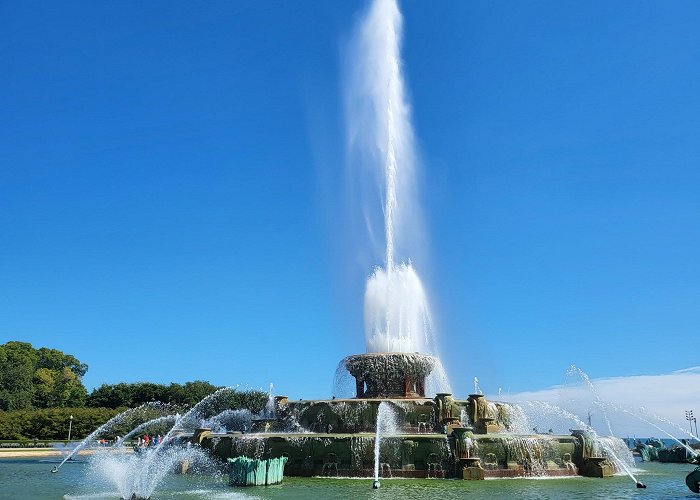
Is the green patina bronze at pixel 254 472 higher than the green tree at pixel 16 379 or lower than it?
lower

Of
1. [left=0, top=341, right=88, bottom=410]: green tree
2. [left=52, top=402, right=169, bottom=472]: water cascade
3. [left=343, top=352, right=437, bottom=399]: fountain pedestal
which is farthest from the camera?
[left=0, top=341, right=88, bottom=410]: green tree

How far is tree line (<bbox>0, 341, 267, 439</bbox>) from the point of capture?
73062 mm

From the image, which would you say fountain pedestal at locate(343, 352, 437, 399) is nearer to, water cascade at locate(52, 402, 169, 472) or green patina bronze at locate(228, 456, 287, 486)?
green patina bronze at locate(228, 456, 287, 486)

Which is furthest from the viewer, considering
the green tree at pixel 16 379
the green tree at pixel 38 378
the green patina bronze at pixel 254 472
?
the green tree at pixel 38 378

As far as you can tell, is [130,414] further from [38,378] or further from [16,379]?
[38,378]

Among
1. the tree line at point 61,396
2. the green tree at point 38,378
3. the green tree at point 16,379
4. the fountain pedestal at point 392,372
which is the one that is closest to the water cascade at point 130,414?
the tree line at point 61,396

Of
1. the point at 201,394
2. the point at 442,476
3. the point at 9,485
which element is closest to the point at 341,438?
the point at 442,476

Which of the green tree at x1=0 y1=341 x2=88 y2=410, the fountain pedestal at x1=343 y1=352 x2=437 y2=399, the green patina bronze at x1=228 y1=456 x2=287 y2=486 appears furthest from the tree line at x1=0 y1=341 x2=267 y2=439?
Answer: the green patina bronze at x1=228 y1=456 x2=287 y2=486

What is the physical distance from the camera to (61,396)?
338ft

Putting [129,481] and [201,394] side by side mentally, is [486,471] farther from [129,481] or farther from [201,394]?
[201,394]

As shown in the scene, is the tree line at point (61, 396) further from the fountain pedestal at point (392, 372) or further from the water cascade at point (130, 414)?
the fountain pedestal at point (392, 372)

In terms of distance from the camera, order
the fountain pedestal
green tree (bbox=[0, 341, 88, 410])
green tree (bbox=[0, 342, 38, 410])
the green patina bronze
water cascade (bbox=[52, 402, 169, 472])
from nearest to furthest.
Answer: the green patina bronze
the fountain pedestal
water cascade (bbox=[52, 402, 169, 472])
green tree (bbox=[0, 342, 38, 410])
green tree (bbox=[0, 341, 88, 410])

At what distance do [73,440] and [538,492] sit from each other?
67.7 meters

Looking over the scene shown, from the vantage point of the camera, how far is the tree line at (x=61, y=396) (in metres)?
73.1
